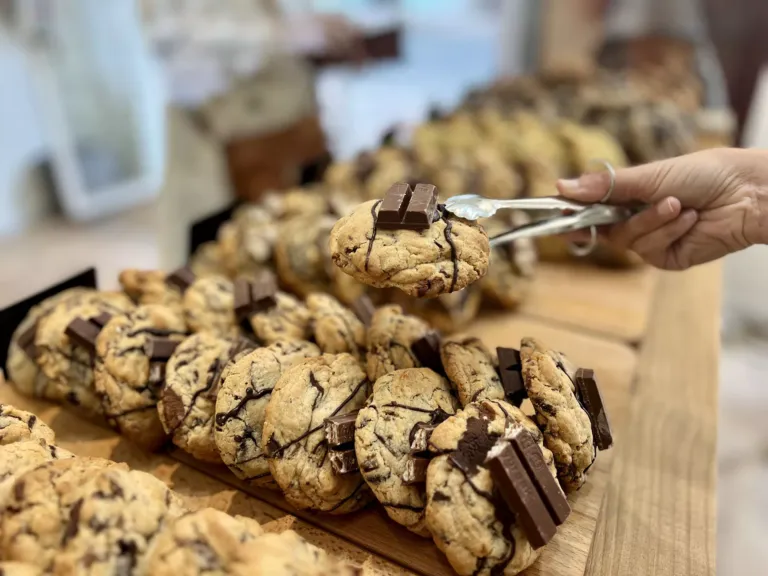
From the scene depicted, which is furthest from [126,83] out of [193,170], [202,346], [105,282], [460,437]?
[460,437]

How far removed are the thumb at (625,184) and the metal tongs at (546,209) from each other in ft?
0.06

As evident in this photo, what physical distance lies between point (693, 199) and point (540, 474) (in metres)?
0.96

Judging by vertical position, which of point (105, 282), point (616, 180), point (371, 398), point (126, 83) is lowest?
point (105, 282)

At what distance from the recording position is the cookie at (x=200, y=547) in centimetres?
92

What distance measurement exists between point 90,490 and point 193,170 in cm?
239

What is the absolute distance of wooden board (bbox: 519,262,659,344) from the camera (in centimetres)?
224

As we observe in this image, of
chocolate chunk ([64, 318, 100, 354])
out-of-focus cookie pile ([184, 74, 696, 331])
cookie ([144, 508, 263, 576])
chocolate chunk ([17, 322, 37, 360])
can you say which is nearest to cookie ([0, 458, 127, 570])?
cookie ([144, 508, 263, 576])

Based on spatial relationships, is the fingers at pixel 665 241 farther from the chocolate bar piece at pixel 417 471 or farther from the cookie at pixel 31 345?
the cookie at pixel 31 345

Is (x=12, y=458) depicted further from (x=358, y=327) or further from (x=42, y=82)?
(x=42, y=82)

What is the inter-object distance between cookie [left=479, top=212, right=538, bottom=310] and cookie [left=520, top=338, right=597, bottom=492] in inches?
38.5

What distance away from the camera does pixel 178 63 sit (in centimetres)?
317

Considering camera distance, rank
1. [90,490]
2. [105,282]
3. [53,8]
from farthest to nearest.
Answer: [53,8] → [105,282] → [90,490]

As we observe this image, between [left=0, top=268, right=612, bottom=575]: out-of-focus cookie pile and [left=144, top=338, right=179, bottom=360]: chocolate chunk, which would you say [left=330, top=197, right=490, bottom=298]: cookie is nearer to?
[left=0, top=268, right=612, bottom=575]: out-of-focus cookie pile

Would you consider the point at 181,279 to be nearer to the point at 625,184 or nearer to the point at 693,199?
the point at 625,184
